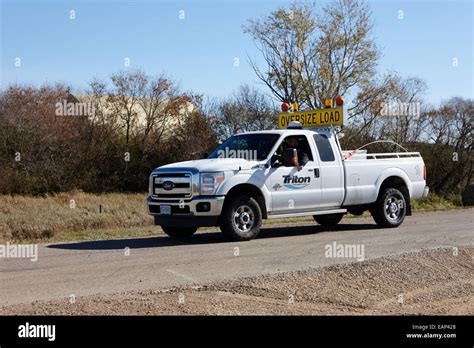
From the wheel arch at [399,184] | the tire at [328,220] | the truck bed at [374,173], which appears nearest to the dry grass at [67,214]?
the tire at [328,220]

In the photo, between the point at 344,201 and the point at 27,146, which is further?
the point at 27,146

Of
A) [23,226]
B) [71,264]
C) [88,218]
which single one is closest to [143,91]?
[88,218]

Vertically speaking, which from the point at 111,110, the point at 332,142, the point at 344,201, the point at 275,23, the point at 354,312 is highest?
the point at 275,23

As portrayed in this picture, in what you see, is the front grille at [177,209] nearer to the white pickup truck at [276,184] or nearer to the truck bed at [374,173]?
the white pickup truck at [276,184]

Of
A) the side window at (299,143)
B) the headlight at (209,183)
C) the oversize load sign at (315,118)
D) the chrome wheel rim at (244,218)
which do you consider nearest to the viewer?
the headlight at (209,183)

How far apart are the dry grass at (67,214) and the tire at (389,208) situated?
7.03 meters

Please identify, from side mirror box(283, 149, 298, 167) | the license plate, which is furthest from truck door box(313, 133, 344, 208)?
the license plate

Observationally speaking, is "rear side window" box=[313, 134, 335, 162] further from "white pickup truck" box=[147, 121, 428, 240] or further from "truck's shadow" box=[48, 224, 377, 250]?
"truck's shadow" box=[48, 224, 377, 250]

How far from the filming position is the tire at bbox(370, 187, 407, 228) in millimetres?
14773

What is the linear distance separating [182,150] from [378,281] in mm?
22278

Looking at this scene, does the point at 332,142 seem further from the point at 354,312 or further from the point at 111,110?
the point at 111,110

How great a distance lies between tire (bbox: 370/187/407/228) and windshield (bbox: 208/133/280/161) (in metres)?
3.15

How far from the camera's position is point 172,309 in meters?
6.94

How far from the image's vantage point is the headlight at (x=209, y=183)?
473 inches
